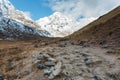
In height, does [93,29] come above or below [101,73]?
above

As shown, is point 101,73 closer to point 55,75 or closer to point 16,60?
point 55,75

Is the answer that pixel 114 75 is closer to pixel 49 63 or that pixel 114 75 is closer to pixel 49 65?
pixel 49 65

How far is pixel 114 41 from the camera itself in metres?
43.6

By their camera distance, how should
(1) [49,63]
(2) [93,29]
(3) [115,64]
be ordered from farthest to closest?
(2) [93,29] → (1) [49,63] → (3) [115,64]

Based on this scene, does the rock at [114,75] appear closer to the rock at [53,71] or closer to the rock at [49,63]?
the rock at [53,71]

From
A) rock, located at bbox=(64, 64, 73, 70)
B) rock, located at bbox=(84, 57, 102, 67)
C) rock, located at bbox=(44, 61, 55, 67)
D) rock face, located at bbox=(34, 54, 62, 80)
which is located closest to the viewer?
rock face, located at bbox=(34, 54, 62, 80)

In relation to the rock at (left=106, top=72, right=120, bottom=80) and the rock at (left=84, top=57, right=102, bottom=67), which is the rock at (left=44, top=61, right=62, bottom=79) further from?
the rock at (left=106, top=72, right=120, bottom=80)

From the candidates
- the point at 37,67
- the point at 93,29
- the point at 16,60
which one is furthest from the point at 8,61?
the point at 93,29

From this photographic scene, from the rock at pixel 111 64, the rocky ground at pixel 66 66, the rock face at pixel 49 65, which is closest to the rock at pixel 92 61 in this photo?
the rocky ground at pixel 66 66

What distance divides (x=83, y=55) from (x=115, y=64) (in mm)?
6544

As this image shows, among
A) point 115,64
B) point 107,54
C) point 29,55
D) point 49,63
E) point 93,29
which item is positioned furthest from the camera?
point 93,29

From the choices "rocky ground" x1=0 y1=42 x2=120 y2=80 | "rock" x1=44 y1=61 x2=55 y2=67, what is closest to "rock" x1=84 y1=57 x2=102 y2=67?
"rocky ground" x1=0 y1=42 x2=120 y2=80

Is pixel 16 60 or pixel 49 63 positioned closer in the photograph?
pixel 49 63

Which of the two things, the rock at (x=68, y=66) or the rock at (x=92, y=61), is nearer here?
the rock at (x=68, y=66)
